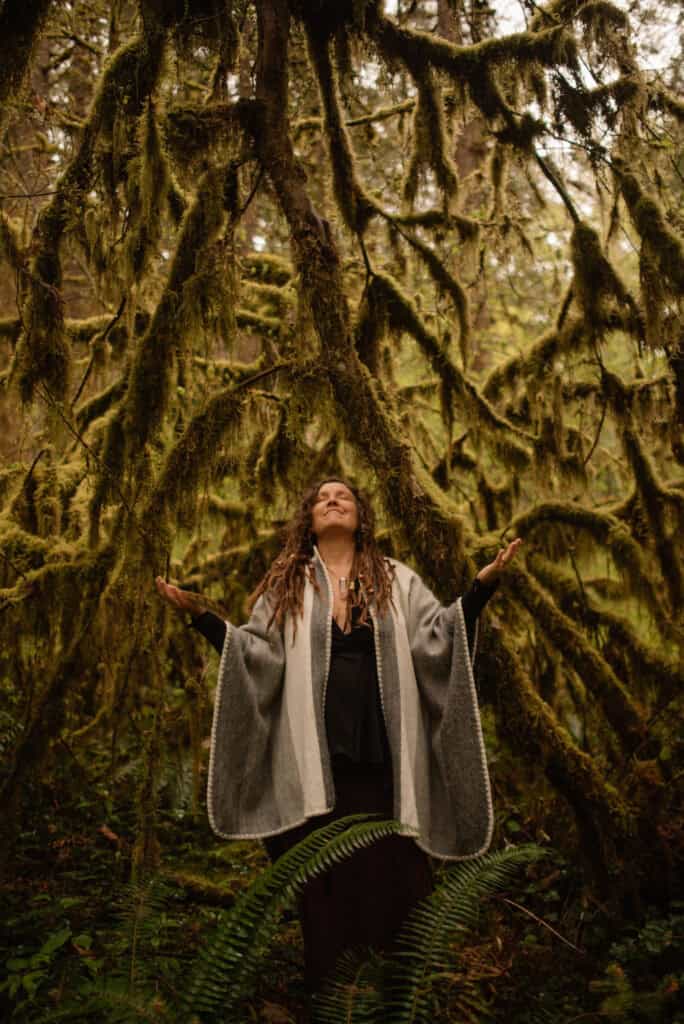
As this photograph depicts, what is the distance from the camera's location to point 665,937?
3584mm

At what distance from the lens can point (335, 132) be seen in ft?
14.2

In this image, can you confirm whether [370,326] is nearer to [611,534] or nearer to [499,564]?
[611,534]

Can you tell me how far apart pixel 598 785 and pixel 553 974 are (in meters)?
0.95

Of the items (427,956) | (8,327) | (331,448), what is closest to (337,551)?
(331,448)

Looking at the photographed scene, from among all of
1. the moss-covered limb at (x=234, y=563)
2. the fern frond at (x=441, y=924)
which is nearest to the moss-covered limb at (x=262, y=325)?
the moss-covered limb at (x=234, y=563)

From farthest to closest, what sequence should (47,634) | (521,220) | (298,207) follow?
(521,220) < (47,634) < (298,207)

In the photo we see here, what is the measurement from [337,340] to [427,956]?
260 cm

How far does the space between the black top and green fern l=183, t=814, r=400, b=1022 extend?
1.85 feet

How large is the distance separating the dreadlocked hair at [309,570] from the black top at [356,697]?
0.22 meters

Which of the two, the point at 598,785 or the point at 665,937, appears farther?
the point at 598,785

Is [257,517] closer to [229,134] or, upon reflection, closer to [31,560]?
[31,560]

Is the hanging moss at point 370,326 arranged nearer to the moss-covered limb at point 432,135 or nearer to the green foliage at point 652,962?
the moss-covered limb at point 432,135

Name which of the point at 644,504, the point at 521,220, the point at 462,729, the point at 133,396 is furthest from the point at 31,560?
the point at 521,220

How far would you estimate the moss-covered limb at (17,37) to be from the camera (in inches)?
137
